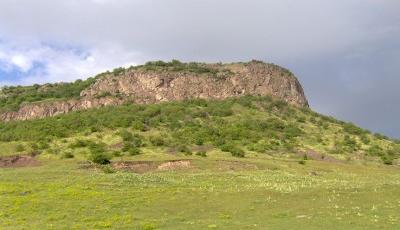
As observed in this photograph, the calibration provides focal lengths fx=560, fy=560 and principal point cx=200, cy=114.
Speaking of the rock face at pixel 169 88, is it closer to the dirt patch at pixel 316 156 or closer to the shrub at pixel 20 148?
the shrub at pixel 20 148

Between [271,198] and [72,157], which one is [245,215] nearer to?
[271,198]

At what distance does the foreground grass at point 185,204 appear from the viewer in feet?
91.3

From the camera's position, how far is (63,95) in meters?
139

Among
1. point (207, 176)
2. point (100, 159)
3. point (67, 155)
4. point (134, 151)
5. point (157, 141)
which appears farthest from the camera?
point (157, 141)

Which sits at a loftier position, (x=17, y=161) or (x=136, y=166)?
(x=17, y=161)

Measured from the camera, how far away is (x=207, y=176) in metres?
55.8

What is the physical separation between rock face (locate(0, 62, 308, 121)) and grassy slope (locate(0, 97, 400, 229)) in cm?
717

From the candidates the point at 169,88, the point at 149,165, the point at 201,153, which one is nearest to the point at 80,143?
the point at 201,153

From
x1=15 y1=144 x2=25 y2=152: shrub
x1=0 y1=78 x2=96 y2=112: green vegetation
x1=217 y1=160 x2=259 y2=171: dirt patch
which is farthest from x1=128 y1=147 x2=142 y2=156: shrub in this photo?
x1=0 y1=78 x2=96 y2=112: green vegetation

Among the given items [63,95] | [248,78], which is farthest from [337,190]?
[63,95]

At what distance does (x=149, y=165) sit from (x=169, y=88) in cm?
6190

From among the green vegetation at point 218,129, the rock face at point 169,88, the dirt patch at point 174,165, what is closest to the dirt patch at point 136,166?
the dirt patch at point 174,165

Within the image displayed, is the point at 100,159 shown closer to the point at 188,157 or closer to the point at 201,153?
the point at 188,157

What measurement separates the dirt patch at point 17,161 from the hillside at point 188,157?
1.42 feet
